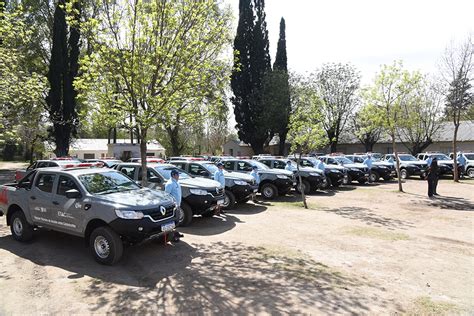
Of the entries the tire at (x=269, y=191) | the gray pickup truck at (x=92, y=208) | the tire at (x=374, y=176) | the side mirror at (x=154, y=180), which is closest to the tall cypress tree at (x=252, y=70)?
the tire at (x=374, y=176)

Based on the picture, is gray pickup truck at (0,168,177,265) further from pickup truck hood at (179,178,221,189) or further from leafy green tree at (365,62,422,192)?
leafy green tree at (365,62,422,192)

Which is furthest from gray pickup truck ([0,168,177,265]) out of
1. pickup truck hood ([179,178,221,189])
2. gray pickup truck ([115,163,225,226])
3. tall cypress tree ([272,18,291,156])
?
tall cypress tree ([272,18,291,156])

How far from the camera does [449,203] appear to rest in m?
13.5

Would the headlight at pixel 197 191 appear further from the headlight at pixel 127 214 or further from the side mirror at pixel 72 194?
the side mirror at pixel 72 194

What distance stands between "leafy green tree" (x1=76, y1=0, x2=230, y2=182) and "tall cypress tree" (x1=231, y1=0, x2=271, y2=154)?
2544 centimetres

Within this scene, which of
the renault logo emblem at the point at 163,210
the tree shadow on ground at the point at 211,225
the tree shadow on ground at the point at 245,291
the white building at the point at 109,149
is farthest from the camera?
the white building at the point at 109,149

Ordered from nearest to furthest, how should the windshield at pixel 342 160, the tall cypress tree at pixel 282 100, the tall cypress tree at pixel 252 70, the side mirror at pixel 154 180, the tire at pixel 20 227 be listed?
the tire at pixel 20 227 → the side mirror at pixel 154 180 → the windshield at pixel 342 160 → the tall cypress tree at pixel 282 100 → the tall cypress tree at pixel 252 70

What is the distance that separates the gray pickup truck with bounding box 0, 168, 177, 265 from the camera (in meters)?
6.20

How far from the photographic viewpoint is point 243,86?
115 ft

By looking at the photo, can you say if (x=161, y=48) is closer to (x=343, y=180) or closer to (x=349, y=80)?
(x=343, y=180)

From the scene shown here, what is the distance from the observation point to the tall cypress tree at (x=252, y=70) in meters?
34.3

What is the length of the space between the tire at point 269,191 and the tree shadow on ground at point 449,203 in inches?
232

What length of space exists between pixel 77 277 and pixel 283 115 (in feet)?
95.2

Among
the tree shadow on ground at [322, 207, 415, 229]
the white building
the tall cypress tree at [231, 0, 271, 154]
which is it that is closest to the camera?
the tree shadow on ground at [322, 207, 415, 229]
